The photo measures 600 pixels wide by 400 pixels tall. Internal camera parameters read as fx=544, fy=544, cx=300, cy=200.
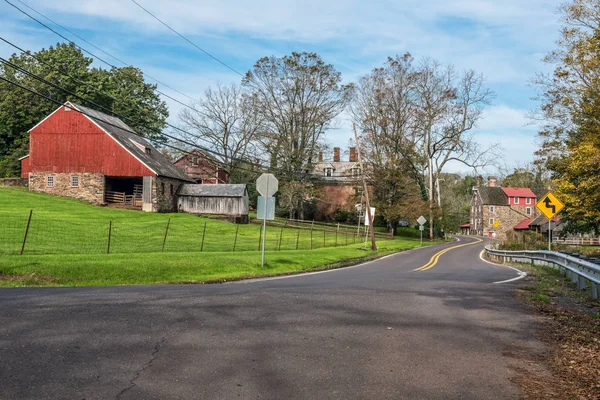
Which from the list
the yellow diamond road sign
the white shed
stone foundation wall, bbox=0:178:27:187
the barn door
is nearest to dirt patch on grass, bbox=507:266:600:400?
the yellow diamond road sign

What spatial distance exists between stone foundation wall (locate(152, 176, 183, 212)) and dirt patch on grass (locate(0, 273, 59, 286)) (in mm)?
40059

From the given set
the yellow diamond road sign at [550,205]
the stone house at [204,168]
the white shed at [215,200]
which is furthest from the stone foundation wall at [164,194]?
the yellow diamond road sign at [550,205]

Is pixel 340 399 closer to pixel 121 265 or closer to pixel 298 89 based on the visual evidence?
pixel 121 265

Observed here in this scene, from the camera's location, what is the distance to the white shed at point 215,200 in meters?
59.1

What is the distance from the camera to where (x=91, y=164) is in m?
56.0

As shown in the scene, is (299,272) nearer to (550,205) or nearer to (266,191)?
(266,191)

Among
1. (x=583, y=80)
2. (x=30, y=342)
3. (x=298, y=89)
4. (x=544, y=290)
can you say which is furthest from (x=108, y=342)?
(x=298, y=89)

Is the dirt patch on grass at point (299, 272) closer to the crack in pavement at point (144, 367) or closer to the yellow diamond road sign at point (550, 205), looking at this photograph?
the crack in pavement at point (144, 367)

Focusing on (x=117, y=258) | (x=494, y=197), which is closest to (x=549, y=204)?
(x=117, y=258)

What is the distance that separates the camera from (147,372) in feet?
17.8

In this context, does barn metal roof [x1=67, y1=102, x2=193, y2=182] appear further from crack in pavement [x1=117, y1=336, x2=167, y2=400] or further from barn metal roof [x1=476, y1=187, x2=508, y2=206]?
barn metal roof [x1=476, y1=187, x2=508, y2=206]

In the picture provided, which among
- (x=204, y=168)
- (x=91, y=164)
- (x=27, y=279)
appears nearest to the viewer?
(x=27, y=279)

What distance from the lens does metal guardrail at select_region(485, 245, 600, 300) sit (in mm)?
11959

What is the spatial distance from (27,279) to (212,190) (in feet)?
147
